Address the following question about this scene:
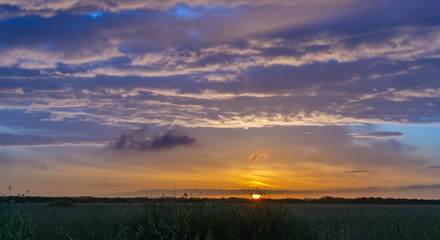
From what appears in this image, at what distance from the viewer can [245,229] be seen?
1098 cm

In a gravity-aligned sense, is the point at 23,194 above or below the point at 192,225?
above

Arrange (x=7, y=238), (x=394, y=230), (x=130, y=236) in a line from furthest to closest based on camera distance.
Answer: (x=394, y=230) < (x=130, y=236) < (x=7, y=238)

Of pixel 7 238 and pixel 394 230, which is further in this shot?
pixel 394 230

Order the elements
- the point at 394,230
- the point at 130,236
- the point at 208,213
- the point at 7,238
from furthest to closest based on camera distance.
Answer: the point at 394,230
the point at 208,213
the point at 130,236
the point at 7,238

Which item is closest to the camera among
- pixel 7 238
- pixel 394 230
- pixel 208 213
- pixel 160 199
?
pixel 7 238

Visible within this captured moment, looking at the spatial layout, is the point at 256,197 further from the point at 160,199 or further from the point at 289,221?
the point at 160,199

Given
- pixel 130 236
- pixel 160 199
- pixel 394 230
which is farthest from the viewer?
pixel 394 230

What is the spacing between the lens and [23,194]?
10.9 meters

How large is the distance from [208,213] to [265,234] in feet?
5.69

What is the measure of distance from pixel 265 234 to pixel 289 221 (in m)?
1.30

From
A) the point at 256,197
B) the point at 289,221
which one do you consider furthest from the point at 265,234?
the point at 256,197

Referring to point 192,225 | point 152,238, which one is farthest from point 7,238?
point 192,225

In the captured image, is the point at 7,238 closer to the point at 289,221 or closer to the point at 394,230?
the point at 289,221

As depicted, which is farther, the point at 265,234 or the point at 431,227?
the point at 431,227
